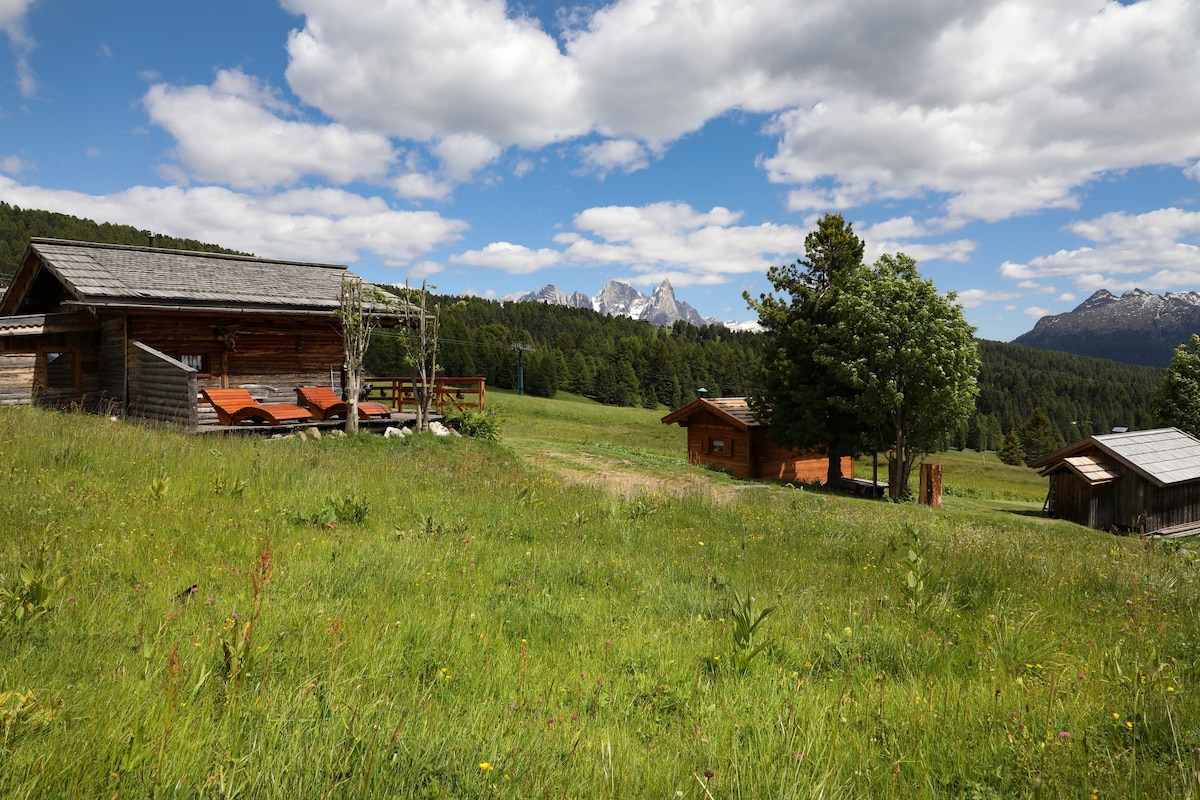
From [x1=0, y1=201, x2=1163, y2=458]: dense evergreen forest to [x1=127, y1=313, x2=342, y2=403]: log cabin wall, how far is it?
61.5m

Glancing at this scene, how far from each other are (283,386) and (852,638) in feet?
72.6

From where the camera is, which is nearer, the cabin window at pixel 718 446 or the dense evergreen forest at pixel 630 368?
the cabin window at pixel 718 446

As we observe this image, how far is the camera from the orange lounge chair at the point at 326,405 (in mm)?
20156

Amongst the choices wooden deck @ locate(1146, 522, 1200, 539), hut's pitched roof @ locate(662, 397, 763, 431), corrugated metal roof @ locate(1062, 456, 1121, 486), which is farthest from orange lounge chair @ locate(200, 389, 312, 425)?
wooden deck @ locate(1146, 522, 1200, 539)

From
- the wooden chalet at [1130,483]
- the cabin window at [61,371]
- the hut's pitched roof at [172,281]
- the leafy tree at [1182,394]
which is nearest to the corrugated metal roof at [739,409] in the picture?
the wooden chalet at [1130,483]

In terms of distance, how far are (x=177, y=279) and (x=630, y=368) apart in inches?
4163

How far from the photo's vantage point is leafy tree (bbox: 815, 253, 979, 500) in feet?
84.5

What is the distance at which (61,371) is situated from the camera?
2139 centimetres

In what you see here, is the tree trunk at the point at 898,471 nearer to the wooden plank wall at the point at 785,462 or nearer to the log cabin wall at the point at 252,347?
the wooden plank wall at the point at 785,462

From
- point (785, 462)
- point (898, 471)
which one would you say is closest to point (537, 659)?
point (898, 471)

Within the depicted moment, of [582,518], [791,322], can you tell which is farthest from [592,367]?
[582,518]

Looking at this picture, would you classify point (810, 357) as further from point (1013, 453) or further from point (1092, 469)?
point (1013, 453)

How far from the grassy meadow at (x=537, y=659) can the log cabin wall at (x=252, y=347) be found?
43.9 feet

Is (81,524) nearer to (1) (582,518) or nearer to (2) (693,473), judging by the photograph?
(1) (582,518)
